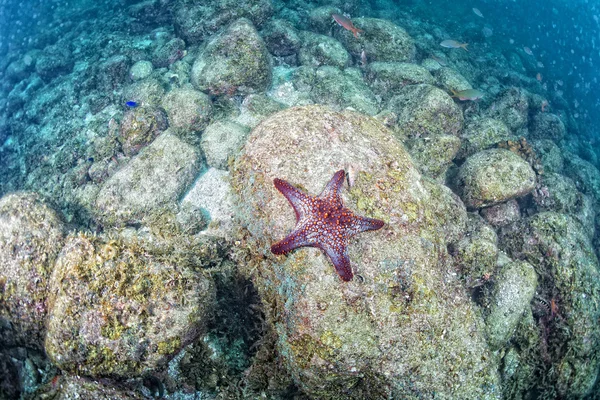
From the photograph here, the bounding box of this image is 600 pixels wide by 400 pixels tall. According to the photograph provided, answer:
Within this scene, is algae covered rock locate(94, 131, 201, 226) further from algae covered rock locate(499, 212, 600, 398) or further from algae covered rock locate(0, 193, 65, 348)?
algae covered rock locate(499, 212, 600, 398)

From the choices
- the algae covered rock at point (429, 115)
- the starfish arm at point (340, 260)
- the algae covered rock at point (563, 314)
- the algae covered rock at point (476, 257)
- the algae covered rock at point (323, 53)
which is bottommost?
the algae covered rock at point (563, 314)

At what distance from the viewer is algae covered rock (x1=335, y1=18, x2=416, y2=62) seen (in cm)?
994

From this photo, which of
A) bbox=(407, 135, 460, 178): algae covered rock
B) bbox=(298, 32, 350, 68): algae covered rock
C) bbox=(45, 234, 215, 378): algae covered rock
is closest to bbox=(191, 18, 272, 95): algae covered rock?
bbox=(298, 32, 350, 68): algae covered rock

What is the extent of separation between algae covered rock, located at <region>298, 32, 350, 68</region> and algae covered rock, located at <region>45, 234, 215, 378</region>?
26.1 ft

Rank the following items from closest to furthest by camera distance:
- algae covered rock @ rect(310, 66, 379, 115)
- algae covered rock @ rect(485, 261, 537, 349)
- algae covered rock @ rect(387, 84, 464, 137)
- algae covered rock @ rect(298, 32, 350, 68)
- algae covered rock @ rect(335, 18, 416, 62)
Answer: algae covered rock @ rect(485, 261, 537, 349) → algae covered rock @ rect(387, 84, 464, 137) → algae covered rock @ rect(310, 66, 379, 115) → algae covered rock @ rect(298, 32, 350, 68) → algae covered rock @ rect(335, 18, 416, 62)

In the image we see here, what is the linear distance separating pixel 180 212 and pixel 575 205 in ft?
31.3

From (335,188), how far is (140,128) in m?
5.79

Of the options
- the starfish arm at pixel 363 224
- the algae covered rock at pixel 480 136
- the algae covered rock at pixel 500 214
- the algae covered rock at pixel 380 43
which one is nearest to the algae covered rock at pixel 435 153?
the algae covered rock at pixel 480 136

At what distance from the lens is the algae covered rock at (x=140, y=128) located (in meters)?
7.45

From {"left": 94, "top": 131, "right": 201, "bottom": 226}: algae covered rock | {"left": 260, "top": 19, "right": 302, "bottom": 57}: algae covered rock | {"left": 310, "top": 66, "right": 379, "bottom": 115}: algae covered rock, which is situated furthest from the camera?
{"left": 260, "top": 19, "right": 302, "bottom": 57}: algae covered rock

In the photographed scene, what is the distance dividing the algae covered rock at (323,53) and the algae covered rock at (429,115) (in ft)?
9.56

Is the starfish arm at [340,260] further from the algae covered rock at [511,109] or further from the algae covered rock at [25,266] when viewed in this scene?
the algae covered rock at [511,109]

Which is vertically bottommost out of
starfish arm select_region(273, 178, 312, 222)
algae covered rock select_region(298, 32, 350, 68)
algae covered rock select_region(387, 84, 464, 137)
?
algae covered rock select_region(387, 84, 464, 137)

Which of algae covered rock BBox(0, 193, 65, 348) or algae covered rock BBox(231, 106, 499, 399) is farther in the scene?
algae covered rock BBox(0, 193, 65, 348)
